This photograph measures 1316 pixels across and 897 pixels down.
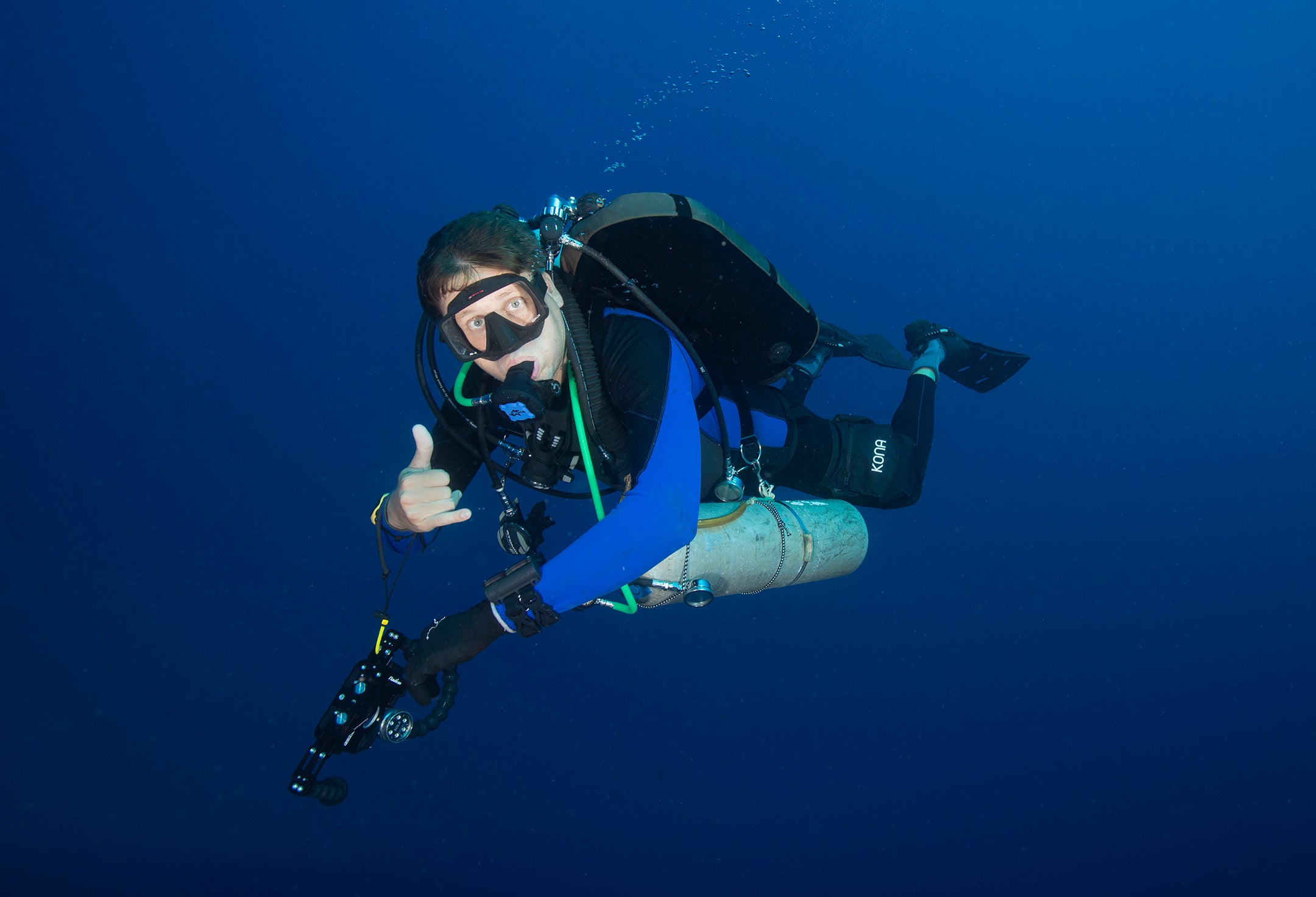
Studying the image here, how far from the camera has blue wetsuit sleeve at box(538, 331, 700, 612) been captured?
177 cm

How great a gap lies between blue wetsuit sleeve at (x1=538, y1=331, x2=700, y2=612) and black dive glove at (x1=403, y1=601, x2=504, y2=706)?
27 centimetres

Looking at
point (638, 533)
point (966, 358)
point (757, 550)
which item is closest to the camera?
point (638, 533)

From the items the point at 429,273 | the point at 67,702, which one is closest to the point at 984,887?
the point at 429,273

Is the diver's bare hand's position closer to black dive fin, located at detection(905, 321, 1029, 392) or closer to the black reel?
the black reel

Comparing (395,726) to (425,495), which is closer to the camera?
(425,495)

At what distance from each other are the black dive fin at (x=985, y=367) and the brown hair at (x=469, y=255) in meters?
3.77

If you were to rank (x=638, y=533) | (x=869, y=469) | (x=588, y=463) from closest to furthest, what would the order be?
(x=638, y=533)
(x=588, y=463)
(x=869, y=469)

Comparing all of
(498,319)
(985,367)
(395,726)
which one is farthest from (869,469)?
(395,726)

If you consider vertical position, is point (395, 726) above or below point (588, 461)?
below

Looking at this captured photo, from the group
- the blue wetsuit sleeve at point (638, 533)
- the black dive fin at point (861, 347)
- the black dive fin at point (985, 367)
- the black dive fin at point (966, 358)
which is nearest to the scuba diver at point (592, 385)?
the blue wetsuit sleeve at point (638, 533)

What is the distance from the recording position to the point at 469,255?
2107 millimetres

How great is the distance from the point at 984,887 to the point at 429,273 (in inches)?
570

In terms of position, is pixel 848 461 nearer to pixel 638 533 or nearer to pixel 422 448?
pixel 638 533

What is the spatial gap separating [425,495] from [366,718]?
0.86 meters
